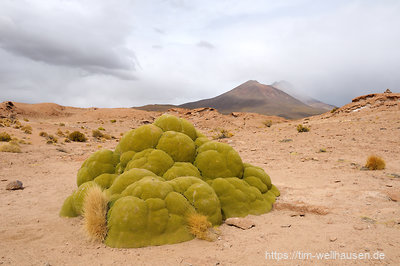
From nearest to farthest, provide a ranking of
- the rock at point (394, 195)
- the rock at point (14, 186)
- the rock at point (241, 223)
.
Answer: the rock at point (241, 223)
the rock at point (394, 195)
the rock at point (14, 186)

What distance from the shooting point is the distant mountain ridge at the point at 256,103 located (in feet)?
399

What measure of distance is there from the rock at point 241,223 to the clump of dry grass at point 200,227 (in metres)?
0.64

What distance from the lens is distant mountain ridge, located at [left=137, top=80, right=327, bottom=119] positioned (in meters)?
122

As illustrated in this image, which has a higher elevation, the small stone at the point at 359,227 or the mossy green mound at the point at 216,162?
the mossy green mound at the point at 216,162

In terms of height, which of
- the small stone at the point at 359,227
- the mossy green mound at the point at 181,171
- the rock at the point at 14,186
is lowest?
the rock at the point at 14,186

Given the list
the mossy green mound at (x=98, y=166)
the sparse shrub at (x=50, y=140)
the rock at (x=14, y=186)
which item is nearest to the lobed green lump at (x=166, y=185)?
the mossy green mound at (x=98, y=166)

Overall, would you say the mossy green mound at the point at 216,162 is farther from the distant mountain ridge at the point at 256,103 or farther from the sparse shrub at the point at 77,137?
the distant mountain ridge at the point at 256,103

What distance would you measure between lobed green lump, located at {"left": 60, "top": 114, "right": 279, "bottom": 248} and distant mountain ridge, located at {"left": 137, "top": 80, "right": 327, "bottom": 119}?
110356 millimetres

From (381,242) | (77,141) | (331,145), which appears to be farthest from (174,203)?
(77,141)

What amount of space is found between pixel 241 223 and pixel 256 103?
145m

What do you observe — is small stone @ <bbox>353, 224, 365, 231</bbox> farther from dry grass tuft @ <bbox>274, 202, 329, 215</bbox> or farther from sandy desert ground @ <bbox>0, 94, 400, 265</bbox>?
dry grass tuft @ <bbox>274, 202, 329, 215</bbox>

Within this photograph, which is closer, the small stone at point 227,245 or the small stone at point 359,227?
the small stone at point 227,245

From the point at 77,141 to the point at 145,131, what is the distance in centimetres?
1716

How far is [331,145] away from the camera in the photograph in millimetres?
13914
